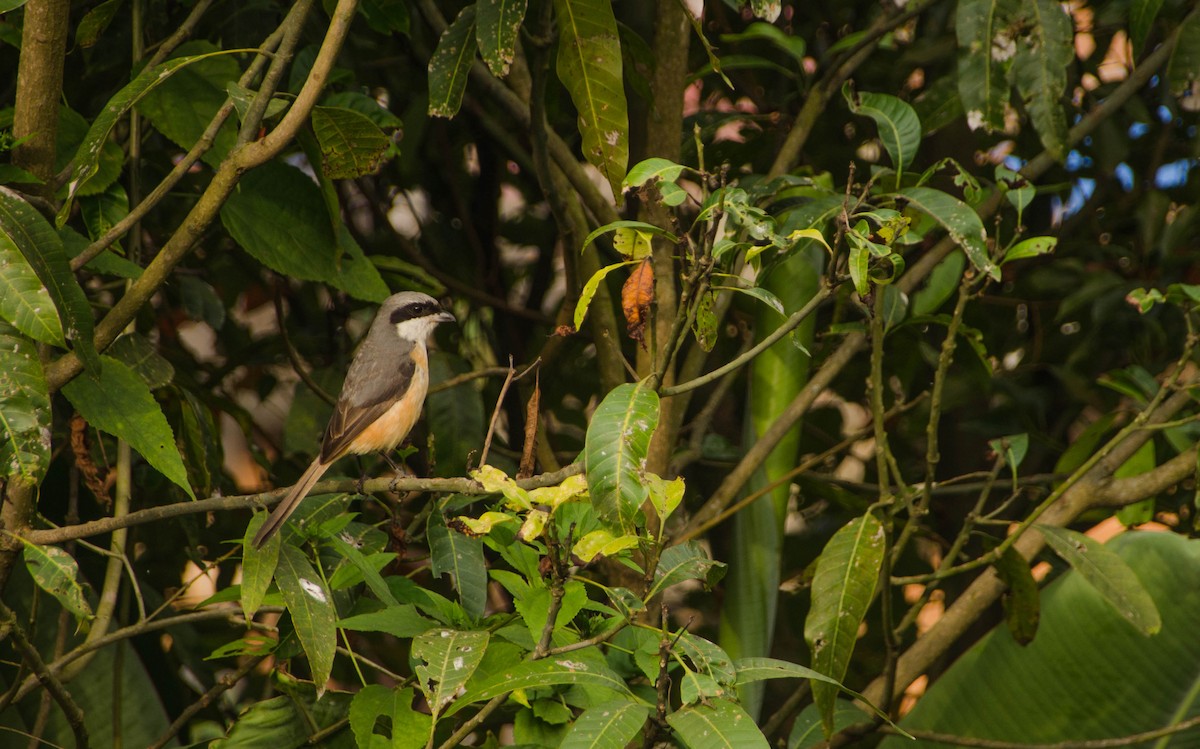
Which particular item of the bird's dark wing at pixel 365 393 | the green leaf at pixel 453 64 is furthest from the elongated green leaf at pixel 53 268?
the bird's dark wing at pixel 365 393

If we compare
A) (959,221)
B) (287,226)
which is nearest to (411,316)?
(287,226)

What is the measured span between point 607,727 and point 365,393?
2009mm

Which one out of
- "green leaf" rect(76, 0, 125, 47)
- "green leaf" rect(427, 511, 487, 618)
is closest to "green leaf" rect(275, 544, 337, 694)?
"green leaf" rect(427, 511, 487, 618)

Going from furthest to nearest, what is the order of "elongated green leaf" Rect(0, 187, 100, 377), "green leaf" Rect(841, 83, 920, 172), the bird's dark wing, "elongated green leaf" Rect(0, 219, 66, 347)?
the bird's dark wing → "green leaf" Rect(841, 83, 920, 172) → "elongated green leaf" Rect(0, 187, 100, 377) → "elongated green leaf" Rect(0, 219, 66, 347)

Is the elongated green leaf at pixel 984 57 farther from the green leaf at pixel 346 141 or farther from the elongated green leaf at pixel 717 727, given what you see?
the elongated green leaf at pixel 717 727

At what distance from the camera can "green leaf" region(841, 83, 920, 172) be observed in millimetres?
2982

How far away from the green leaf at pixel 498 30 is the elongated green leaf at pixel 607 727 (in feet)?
4.71

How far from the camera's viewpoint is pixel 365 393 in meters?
3.62

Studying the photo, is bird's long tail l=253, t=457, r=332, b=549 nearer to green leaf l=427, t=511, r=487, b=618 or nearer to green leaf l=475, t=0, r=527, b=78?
green leaf l=427, t=511, r=487, b=618

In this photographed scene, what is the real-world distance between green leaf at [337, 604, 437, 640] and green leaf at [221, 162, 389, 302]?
3.38 feet

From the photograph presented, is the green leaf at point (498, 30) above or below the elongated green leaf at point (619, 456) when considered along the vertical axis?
above

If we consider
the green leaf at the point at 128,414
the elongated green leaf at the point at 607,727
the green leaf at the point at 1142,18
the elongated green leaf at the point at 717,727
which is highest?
the green leaf at the point at 1142,18

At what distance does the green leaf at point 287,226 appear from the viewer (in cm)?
294

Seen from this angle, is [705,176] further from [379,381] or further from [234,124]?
[379,381]
